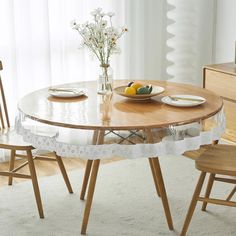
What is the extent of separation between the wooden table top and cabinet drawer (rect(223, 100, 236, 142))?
852mm

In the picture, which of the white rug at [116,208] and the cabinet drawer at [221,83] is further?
the cabinet drawer at [221,83]

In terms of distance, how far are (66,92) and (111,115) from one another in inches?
20.2

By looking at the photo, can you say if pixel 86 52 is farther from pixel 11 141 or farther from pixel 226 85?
pixel 11 141

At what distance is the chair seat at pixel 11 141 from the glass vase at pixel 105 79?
1.75ft

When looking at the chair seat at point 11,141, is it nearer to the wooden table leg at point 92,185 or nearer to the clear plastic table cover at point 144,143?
the clear plastic table cover at point 144,143

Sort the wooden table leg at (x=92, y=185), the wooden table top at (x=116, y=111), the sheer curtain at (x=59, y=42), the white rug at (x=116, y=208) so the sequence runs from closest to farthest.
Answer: the wooden table top at (x=116, y=111) < the wooden table leg at (x=92, y=185) < the white rug at (x=116, y=208) < the sheer curtain at (x=59, y=42)

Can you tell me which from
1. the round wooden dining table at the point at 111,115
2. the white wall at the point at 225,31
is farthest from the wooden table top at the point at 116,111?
the white wall at the point at 225,31

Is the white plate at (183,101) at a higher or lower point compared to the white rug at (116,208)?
higher

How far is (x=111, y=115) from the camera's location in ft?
8.71

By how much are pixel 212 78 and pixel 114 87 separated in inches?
44.7

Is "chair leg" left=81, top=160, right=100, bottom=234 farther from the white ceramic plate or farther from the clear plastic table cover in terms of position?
the white ceramic plate

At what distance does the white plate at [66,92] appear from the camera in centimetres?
299

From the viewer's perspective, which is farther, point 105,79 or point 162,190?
point 105,79

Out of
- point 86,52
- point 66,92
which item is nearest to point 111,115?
point 66,92
